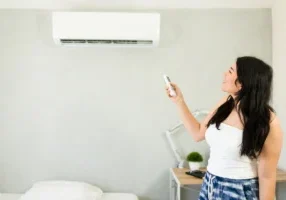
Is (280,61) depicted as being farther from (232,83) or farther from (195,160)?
(232,83)

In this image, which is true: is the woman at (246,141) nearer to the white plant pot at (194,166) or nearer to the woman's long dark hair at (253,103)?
the woman's long dark hair at (253,103)

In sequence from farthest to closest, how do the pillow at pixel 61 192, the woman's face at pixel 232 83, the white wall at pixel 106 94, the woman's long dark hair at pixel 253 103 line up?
the white wall at pixel 106 94 → the pillow at pixel 61 192 → the woman's face at pixel 232 83 → the woman's long dark hair at pixel 253 103

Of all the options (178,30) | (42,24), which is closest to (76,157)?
(42,24)

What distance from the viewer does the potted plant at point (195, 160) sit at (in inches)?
102

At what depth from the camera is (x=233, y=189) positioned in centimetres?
143

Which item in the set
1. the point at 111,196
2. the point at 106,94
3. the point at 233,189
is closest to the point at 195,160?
the point at 111,196

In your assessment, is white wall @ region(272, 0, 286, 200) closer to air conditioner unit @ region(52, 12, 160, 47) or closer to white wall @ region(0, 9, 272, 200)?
white wall @ region(0, 9, 272, 200)

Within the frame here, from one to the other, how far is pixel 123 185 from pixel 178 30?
1.40 m

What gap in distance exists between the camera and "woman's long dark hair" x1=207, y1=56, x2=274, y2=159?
4.43 feet

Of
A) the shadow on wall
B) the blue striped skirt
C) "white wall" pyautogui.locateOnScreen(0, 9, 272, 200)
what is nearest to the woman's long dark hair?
the blue striped skirt

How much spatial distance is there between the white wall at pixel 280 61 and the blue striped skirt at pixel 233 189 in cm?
132

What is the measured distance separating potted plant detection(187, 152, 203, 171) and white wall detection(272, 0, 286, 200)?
0.65 metres

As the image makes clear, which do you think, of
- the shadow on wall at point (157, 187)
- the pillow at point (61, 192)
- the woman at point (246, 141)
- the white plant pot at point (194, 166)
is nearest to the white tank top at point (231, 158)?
the woman at point (246, 141)

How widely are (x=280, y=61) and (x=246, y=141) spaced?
1.52m
